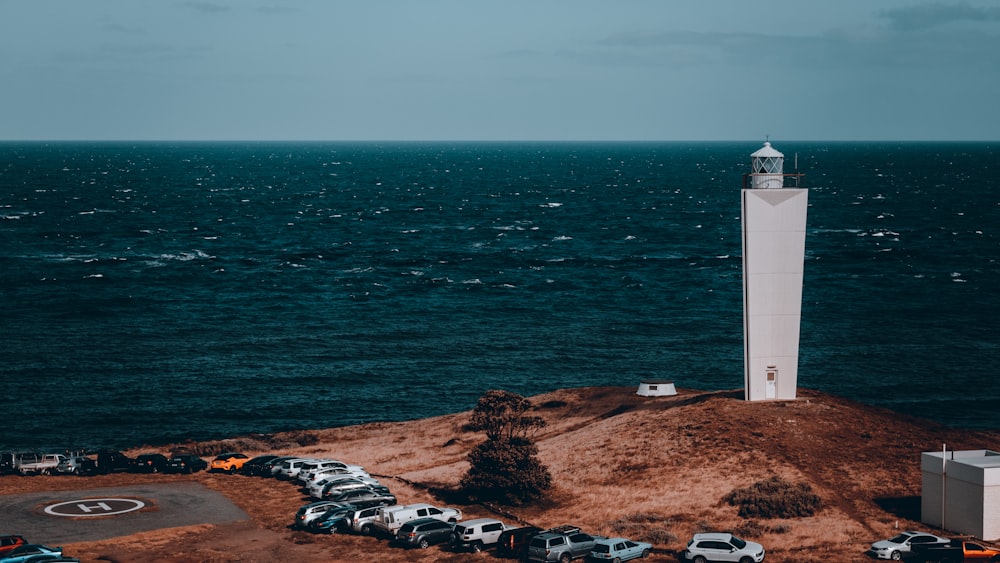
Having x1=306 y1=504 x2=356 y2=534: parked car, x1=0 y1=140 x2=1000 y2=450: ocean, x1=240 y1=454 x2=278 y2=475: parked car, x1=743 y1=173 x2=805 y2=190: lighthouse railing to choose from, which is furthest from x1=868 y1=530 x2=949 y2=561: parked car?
x1=0 y1=140 x2=1000 y2=450: ocean

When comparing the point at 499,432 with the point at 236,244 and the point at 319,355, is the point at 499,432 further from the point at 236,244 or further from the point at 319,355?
the point at 236,244

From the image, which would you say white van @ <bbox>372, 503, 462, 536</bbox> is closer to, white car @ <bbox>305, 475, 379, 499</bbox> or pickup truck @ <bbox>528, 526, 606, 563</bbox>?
white car @ <bbox>305, 475, 379, 499</bbox>

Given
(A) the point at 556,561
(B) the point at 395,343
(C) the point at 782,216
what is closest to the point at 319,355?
(B) the point at 395,343

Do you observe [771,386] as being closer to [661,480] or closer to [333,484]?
[661,480]

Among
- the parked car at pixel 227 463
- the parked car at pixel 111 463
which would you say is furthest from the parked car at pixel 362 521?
the parked car at pixel 111 463

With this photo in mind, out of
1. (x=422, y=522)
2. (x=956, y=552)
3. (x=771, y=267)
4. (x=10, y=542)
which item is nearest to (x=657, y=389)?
(x=771, y=267)

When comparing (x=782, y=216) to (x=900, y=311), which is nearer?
(x=782, y=216)
